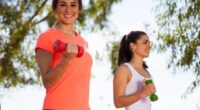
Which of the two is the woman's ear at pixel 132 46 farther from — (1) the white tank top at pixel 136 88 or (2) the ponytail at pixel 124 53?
(1) the white tank top at pixel 136 88

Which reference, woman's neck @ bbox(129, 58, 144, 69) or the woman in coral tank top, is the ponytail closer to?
woman's neck @ bbox(129, 58, 144, 69)

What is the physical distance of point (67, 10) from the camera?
2.74 meters

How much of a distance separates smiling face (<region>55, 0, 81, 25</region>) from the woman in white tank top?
89cm

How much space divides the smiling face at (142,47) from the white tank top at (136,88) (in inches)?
5.6

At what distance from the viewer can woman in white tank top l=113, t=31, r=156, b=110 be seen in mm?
3494

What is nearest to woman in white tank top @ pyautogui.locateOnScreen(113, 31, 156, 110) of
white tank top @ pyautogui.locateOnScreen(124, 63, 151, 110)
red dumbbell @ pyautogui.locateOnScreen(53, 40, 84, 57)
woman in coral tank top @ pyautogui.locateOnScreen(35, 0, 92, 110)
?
white tank top @ pyautogui.locateOnScreen(124, 63, 151, 110)

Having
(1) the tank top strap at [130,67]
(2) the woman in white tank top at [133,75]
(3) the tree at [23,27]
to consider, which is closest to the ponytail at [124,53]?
(2) the woman in white tank top at [133,75]

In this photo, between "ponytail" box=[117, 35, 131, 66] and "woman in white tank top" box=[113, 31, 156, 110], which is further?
"ponytail" box=[117, 35, 131, 66]

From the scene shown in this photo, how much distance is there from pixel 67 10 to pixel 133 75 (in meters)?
1.10

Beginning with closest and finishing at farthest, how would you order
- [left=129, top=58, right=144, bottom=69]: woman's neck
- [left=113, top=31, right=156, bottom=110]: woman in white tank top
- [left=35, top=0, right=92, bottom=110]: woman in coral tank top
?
1. [left=35, top=0, right=92, bottom=110]: woman in coral tank top
2. [left=113, top=31, right=156, bottom=110]: woman in white tank top
3. [left=129, top=58, right=144, bottom=69]: woman's neck

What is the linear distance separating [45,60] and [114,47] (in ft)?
29.2

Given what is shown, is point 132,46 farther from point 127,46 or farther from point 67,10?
point 67,10

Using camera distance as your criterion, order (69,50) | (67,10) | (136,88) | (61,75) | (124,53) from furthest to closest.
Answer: (124,53), (136,88), (67,10), (61,75), (69,50)

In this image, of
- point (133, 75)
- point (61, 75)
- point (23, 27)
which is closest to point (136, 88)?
point (133, 75)
